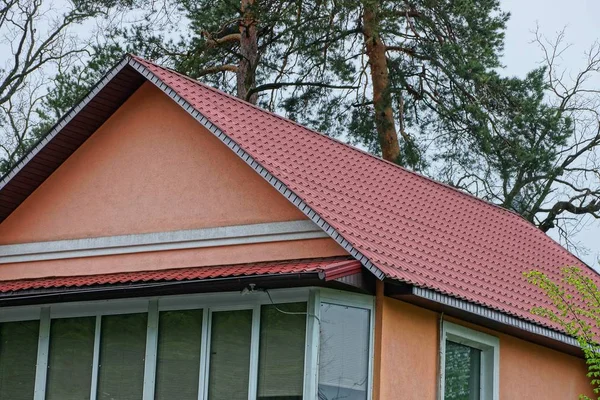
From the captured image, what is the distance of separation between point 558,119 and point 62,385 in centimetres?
1609

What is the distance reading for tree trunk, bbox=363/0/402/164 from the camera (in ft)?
91.2

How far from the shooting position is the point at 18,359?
15.6 meters

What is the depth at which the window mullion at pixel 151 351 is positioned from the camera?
46.9 feet

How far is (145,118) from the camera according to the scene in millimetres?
16328

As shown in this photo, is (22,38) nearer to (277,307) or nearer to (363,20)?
(363,20)

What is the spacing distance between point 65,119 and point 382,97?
12.7 metres

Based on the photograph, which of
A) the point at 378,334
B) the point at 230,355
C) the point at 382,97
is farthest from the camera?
the point at 382,97

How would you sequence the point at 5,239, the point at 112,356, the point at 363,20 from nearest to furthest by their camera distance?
the point at 112,356, the point at 5,239, the point at 363,20

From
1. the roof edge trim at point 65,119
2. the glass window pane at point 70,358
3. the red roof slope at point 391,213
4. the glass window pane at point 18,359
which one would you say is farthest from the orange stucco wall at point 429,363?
the roof edge trim at point 65,119

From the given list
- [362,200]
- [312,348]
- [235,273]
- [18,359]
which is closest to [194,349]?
[235,273]

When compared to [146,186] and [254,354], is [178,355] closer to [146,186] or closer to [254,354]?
[254,354]

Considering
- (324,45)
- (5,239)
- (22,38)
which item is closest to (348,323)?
(5,239)

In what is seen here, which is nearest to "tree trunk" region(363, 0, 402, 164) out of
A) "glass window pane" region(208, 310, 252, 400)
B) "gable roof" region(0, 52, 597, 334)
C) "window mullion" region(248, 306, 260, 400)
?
"gable roof" region(0, 52, 597, 334)

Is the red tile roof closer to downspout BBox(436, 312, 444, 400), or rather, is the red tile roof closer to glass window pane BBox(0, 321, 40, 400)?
glass window pane BBox(0, 321, 40, 400)
